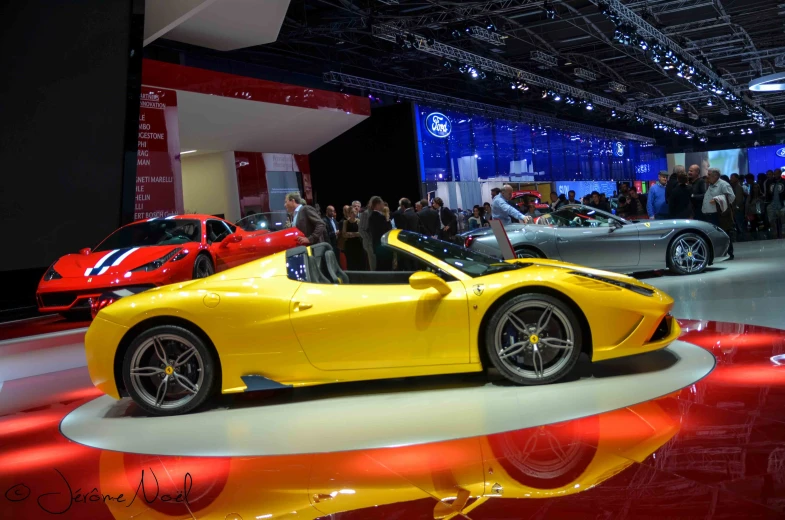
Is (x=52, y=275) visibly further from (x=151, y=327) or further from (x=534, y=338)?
(x=534, y=338)

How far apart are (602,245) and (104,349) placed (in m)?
6.83

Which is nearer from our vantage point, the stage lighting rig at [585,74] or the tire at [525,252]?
the tire at [525,252]

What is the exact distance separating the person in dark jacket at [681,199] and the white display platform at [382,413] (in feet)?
21.6

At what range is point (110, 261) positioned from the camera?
8.53 m

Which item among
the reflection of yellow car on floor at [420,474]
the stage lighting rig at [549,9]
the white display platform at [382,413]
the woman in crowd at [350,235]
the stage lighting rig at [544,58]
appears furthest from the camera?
the stage lighting rig at [544,58]

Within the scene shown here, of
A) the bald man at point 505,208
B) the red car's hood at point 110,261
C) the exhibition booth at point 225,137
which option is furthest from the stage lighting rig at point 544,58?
the red car's hood at point 110,261

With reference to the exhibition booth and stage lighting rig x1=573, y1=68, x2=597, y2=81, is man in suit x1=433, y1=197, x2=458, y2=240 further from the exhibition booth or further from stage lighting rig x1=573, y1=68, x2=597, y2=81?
stage lighting rig x1=573, y1=68, x2=597, y2=81

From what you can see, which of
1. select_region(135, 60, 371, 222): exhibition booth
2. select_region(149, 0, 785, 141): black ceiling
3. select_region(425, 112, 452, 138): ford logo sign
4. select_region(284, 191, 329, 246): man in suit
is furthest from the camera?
select_region(425, 112, 452, 138): ford logo sign

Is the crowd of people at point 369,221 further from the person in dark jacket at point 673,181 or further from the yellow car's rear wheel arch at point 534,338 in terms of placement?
the person in dark jacket at point 673,181

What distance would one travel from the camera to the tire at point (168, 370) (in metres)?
4.45

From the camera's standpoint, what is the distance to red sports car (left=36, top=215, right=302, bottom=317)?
8219mm

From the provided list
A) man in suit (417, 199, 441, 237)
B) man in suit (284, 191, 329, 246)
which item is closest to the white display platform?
man in suit (284, 191, 329, 246)

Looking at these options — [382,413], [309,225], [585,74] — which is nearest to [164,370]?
[382,413]

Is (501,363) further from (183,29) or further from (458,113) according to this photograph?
(458,113)
